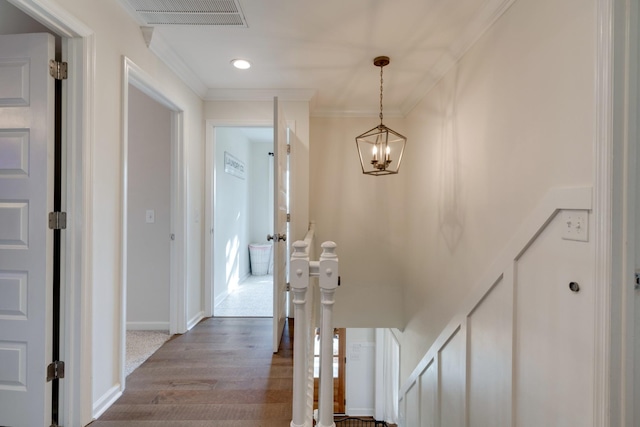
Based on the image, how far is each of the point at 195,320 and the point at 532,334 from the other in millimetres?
2583

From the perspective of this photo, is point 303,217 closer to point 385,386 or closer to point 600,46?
point 600,46

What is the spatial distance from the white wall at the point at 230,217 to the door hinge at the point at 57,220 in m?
1.61

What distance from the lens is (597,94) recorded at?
1.05 meters

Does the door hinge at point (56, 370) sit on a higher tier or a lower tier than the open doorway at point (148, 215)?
lower

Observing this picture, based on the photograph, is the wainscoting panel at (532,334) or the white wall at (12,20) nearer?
the wainscoting panel at (532,334)

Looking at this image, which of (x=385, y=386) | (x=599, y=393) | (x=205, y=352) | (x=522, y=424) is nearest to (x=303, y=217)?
(x=205, y=352)

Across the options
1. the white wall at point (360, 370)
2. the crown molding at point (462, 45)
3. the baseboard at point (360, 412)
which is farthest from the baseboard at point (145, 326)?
the baseboard at point (360, 412)

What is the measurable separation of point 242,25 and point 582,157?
1.92 meters

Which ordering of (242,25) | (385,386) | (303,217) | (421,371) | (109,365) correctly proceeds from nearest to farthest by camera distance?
(109,365) → (242,25) → (421,371) → (303,217) → (385,386)

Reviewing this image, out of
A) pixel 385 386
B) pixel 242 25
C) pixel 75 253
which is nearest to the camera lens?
pixel 75 253

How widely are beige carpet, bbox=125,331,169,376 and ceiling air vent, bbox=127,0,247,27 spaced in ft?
7.33

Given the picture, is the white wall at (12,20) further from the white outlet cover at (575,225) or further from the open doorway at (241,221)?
the white outlet cover at (575,225)

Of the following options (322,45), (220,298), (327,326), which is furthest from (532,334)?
(220,298)

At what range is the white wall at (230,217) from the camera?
142 inches
